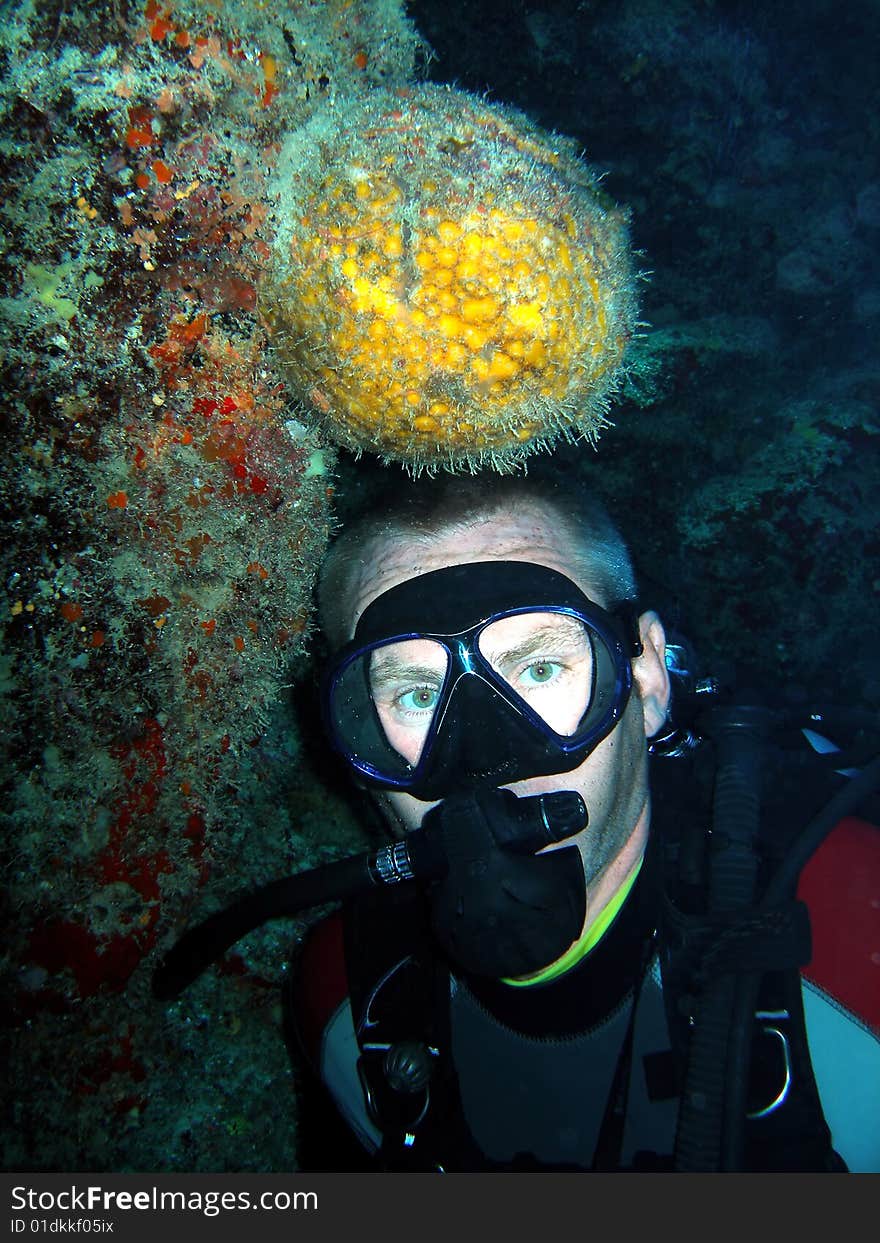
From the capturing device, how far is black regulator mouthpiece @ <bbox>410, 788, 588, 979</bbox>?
2057 millimetres

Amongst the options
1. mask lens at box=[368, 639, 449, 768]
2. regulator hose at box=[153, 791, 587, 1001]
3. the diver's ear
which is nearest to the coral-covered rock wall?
regulator hose at box=[153, 791, 587, 1001]

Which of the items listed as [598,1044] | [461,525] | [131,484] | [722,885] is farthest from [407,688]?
[598,1044]

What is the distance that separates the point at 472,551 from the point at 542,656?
1.71ft

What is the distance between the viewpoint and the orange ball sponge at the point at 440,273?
66.4 inches

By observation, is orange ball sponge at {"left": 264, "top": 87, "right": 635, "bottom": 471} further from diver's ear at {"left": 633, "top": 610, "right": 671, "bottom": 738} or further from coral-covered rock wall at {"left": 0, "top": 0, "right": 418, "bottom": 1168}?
diver's ear at {"left": 633, "top": 610, "right": 671, "bottom": 738}

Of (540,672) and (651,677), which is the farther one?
(651,677)

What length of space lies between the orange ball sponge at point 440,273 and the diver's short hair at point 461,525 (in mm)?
674

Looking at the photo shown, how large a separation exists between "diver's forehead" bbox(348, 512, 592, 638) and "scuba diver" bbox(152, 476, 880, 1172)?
0.01m

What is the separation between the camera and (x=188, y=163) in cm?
188

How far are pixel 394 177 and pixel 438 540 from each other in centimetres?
130

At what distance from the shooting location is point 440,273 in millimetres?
1675

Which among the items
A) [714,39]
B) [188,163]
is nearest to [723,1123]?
Result: [188,163]

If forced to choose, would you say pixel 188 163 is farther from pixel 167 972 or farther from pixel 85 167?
pixel 167 972

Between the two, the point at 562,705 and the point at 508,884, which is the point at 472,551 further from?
the point at 508,884
